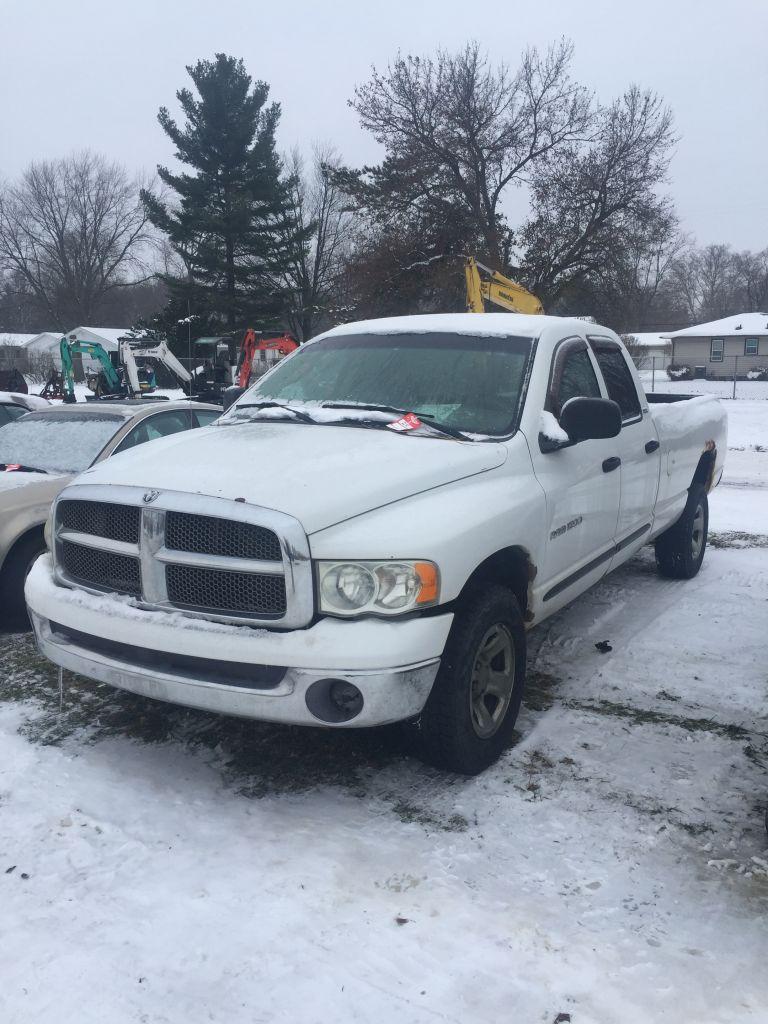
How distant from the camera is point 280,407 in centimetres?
425

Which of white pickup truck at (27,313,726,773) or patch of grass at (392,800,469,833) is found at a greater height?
white pickup truck at (27,313,726,773)

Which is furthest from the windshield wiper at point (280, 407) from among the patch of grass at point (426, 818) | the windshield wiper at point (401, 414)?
the patch of grass at point (426, 818)

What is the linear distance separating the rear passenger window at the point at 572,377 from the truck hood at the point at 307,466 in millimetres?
696

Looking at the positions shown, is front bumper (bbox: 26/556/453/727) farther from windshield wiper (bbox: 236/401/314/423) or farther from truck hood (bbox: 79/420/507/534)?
windshield wiper (bbox: 236/401/314/423)

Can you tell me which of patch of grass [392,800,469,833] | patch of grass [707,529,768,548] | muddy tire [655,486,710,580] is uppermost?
muddy tire [655,486,710,580]

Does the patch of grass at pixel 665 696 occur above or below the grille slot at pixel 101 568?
below

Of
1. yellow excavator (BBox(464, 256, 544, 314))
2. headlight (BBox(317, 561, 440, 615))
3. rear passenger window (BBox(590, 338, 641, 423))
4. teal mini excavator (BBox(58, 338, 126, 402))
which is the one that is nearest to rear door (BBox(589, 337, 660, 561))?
rear passenger window (BBox(590, 338, 641, 423))

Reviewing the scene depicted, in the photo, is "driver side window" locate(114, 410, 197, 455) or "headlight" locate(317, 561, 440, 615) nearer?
"headlight" locate(317, 561, 440, 615)

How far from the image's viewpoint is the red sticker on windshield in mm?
3783

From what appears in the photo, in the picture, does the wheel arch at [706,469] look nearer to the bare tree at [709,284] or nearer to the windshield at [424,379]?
the windshield at [424,379]

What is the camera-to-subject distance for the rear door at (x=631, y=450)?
4910 millimetres

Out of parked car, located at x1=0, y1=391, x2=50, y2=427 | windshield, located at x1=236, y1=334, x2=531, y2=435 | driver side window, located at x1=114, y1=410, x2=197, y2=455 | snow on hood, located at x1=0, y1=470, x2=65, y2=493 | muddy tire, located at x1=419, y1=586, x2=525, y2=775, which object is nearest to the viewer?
muddy tire, located at x1=419, y1=586, x2=525, y2=775

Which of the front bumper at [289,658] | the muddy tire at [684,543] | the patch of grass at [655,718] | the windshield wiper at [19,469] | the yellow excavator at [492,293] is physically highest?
the yellow excavator at [492,293]

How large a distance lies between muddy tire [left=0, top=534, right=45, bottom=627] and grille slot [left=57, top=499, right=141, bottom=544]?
5.64 ft
